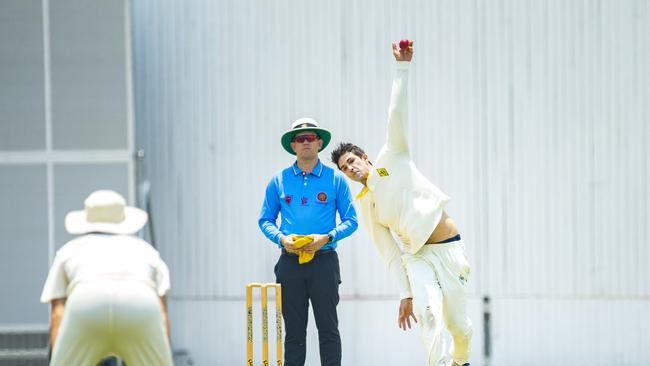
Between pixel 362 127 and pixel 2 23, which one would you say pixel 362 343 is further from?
pixel 2 23

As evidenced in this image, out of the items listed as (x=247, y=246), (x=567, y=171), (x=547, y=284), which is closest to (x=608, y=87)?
(x=567, y=171)

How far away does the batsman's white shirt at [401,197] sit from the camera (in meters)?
5.88

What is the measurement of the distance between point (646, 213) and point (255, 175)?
102 inches

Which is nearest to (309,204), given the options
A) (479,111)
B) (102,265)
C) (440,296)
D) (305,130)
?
(305,130)

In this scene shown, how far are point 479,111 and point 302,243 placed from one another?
1894 mm

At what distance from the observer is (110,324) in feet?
15.4

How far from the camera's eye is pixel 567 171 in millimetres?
7445

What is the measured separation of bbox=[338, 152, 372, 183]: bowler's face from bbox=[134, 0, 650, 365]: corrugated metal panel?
142cm

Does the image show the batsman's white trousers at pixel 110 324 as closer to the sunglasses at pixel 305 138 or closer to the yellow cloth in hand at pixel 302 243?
the yellow cloth in hand at pixel 302 243

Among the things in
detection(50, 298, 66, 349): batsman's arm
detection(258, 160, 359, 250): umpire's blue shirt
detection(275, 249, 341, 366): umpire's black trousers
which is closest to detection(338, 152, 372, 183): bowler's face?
detection(258, 160, 359, 250): umpire's blue shirt

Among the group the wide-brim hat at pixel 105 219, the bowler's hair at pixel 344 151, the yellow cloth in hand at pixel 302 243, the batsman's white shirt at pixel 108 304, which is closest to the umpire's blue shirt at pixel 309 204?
the yellow cloth in hand at pixel 302 243

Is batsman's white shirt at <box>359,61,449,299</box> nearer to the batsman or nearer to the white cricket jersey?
the batsman

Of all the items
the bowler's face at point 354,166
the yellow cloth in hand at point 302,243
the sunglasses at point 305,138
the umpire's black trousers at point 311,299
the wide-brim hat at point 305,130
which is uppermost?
the wide-brim hat at point 305,130

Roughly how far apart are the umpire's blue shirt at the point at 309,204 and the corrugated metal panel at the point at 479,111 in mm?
1050
